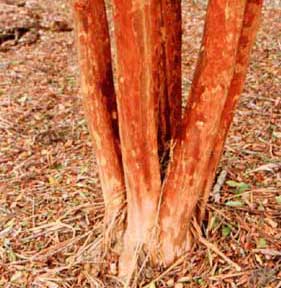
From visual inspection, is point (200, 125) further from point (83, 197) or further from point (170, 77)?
point (83, 197)

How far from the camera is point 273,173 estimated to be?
2258 millimetres

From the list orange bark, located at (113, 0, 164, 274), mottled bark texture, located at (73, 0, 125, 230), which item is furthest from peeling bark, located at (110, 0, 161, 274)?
mottled bark texture, located at (73, 0, 125, 230)

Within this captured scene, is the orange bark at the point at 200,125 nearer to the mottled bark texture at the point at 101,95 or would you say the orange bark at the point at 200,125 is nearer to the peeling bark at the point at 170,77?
the peeling bark at the point at 170,77

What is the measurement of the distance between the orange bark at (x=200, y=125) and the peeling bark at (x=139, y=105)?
0.06 meters

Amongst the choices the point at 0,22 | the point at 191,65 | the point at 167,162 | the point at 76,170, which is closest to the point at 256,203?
the point at 167,162

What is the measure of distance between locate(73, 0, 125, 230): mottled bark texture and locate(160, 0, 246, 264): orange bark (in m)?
0.21

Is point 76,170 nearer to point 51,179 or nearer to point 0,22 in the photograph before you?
point 51,179

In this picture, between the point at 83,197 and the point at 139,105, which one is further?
the point at 83,197

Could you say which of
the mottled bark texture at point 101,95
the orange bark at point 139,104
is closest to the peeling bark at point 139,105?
the orange bark at point 139,104

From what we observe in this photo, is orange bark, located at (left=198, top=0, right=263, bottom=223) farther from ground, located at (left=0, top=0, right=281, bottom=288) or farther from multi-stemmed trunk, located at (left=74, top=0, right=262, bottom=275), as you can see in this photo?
ground, located at (left=0, top=0, right=281, bottom=288)

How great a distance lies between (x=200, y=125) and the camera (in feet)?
5.10

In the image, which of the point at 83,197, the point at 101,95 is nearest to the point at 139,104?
the point at 101,95

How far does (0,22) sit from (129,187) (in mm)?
2948

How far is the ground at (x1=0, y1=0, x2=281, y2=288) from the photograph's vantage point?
6.06ft
